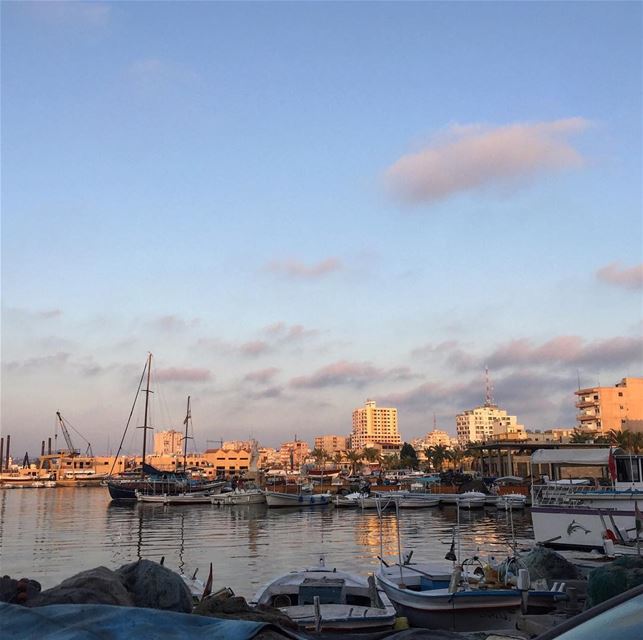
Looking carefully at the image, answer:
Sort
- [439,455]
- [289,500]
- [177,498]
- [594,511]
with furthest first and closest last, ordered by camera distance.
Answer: [439,455] → [177,498] → [289,500] → [594,511]

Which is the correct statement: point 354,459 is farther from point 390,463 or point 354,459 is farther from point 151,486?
point 151,486

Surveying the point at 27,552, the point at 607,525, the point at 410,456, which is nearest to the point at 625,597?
the point at 607,525

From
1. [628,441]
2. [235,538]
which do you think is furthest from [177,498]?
[628,441]

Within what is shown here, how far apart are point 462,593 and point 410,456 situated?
488 ft

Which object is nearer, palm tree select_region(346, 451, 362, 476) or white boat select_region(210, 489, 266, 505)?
white boat select_region(210, 489, 266, 505)

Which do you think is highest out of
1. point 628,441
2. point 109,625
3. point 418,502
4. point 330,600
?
point 628,441

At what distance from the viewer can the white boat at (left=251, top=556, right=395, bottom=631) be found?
1416 cm

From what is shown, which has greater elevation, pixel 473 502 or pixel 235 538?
pixel 473 502

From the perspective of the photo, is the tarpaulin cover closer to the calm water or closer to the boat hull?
the boat hull

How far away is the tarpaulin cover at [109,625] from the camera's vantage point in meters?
5.48

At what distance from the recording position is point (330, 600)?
57.6 feet

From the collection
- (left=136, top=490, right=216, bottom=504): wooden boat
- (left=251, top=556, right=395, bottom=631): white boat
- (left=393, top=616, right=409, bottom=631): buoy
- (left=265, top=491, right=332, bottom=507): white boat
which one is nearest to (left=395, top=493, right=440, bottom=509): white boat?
(left=265, top=491, right=332, bottom=507): white boat

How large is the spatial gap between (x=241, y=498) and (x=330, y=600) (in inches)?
2601

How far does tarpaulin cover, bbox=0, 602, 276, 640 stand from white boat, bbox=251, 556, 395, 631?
8619 millimetres
